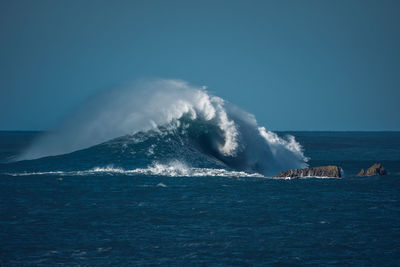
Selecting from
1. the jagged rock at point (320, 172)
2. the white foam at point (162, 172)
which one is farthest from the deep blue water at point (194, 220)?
the jagged rock at point (320, 172)

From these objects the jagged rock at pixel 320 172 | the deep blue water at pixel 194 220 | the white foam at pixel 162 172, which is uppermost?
the white foam at pixel 162 172

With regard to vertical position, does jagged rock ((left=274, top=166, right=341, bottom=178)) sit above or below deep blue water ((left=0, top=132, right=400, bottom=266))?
above

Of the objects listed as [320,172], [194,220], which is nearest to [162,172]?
[320,172]

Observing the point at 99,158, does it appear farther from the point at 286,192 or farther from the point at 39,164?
the point at 286,192

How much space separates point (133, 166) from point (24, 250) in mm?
23754

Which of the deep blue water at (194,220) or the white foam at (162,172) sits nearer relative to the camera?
the deep blue water at (194,220)

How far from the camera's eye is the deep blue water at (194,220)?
20.0 m

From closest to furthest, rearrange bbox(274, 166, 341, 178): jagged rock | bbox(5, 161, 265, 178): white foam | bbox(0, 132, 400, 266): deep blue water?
1. bbox(0, 132, 400, 266): deep blue water
2. bbox(5, 161, 265, 178): white foam
3. bbox(274, 166, 341, 178): jagged rock

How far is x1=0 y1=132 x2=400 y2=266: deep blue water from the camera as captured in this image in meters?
20.0

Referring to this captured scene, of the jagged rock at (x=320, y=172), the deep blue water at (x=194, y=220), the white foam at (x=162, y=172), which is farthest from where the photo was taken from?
the jagged rock at (x=320, y=172)

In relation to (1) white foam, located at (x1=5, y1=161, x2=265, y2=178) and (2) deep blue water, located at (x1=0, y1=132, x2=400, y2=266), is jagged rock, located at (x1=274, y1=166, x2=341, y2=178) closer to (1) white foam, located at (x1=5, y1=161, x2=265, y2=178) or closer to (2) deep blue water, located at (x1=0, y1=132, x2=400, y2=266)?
(2) deep blue water, located at (x1=0, y1=132, x2=400, y2=266)

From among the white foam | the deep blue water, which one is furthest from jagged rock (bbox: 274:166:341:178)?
the white foam

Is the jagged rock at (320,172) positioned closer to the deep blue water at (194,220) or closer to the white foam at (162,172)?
the deep blue water at (194,220)

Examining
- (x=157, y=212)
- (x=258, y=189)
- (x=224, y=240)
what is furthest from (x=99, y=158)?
(x=224, y=240)
